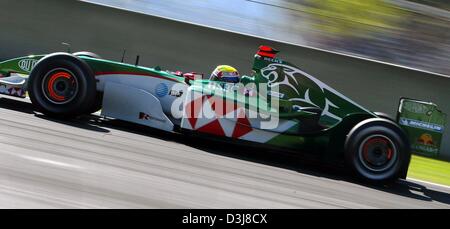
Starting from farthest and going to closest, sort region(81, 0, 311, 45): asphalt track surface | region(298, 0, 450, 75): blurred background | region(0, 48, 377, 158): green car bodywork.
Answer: region(298, 0, 450, 75): blurred background, region(81, 0, 311, 45): asphalt track surface, region(0, 48, 377, 158): green car bodywork

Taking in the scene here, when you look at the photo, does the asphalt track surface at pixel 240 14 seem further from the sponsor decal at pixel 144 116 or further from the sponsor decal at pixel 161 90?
the sponsor decal at pixel 144 116

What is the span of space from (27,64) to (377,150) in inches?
191

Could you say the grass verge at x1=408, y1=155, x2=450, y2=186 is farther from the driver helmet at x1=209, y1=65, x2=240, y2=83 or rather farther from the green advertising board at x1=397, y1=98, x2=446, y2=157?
the driver helmet at x1=209, y1=65, x2=240, y2=83

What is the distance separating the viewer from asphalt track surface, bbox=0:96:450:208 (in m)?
5.00

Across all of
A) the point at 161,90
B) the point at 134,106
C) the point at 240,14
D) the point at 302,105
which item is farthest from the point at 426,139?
the point at 240,14

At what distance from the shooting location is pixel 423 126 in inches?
295

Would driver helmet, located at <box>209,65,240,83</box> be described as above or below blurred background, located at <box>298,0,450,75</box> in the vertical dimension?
below

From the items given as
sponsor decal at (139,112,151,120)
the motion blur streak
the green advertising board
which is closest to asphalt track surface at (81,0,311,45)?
the motion blur streak

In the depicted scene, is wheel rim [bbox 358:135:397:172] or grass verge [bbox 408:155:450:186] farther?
grass verge [bbox 408:155:450:186]

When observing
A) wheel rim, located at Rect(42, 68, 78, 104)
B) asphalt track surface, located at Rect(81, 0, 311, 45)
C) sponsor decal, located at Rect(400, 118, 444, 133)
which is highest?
asphalt track surface, located at Rect(81, 0, 311, 45)

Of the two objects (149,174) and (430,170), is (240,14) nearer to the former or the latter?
(430,170)

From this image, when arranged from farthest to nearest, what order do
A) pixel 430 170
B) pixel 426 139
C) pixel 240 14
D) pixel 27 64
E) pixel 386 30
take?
pixel 386 30, pixel 240 14, pixel 430 170, pixel 27 64, pixel 426 139

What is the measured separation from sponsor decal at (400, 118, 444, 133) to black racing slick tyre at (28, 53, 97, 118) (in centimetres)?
401

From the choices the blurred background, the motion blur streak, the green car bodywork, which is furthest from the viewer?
the blurred background
